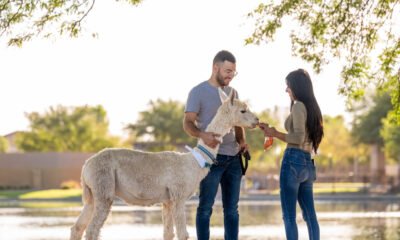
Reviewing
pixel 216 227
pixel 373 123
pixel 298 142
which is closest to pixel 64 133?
pixel 373 123

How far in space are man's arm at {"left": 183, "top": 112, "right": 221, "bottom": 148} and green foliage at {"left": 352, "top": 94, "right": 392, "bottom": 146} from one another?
175 ft

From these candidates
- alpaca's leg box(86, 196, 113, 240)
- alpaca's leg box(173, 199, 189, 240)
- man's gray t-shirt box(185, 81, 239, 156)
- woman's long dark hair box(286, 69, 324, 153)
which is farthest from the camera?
man's gray t-shirt box(185, 81, 239, 156)

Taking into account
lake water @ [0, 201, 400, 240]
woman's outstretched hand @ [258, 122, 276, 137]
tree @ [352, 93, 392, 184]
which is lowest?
lake water @ [0, 201, 400, 240]

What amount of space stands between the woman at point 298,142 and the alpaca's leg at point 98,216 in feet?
5.99

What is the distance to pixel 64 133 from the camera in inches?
3295

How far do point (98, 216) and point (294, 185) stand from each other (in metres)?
2.11

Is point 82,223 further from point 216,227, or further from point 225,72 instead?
point 216,227

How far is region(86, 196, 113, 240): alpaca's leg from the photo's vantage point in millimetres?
9492

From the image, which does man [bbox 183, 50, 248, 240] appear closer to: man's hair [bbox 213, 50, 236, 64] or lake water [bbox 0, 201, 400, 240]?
man's hair [bbox 213, 50, 236, 64]

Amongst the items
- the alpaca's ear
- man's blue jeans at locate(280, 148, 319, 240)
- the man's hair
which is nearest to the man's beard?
the man's hair

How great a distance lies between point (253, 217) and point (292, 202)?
16.3 metres

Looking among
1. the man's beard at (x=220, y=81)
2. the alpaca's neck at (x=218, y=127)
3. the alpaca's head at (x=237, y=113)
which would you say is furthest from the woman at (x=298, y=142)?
the man's beard at (x=220, y=81)

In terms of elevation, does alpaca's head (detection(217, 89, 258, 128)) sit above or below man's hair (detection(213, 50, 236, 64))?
below

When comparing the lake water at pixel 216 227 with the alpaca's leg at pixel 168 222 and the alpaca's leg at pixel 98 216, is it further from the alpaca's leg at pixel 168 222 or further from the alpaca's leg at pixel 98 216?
the alpaca's leg at pixel 98 216
